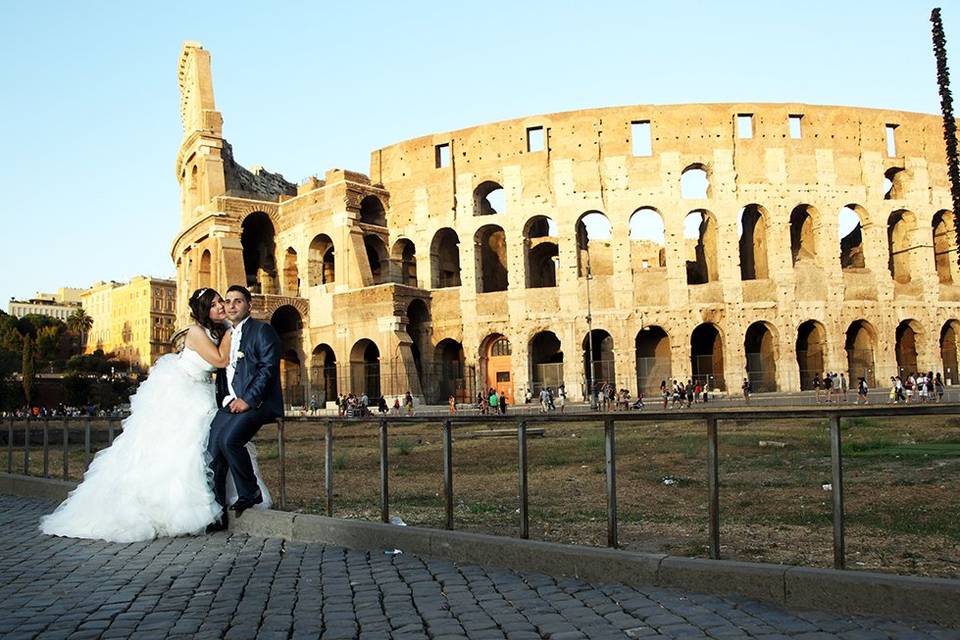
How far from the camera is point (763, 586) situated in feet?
14.5

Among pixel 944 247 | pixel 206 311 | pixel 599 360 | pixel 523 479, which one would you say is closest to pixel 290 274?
pixel 599 360

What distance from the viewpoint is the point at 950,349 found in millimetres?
40125

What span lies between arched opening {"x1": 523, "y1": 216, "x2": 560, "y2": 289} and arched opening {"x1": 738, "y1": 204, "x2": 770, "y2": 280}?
9.06 m

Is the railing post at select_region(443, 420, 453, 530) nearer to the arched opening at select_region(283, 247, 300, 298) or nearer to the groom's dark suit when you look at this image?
the groom's dark suit

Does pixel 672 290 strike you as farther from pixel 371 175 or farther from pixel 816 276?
pixel 371 175

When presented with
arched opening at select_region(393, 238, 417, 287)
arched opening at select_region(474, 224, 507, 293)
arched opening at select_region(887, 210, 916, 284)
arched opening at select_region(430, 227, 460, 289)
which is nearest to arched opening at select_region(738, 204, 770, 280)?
arched opening at select_region(887, 210, 916, 284)

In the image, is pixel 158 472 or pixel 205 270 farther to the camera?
pixel 205 270

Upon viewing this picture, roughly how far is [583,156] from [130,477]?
107ft

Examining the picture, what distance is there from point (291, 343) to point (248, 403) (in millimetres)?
36611

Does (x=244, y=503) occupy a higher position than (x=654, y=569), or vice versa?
(x=244, y=503)

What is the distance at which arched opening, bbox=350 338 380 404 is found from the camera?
39094mm

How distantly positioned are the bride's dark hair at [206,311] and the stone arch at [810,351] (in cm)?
3367

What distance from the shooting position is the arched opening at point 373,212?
41594 mm

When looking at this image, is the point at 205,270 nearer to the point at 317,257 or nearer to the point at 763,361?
the point at 317,257
